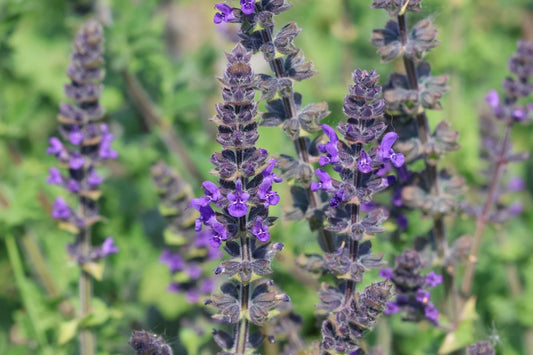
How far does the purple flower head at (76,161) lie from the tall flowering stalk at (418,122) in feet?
6.71

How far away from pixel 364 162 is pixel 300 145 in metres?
0.60

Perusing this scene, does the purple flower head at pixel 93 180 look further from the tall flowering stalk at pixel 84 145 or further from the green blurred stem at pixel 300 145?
the green blurred stem at pixel 300 145

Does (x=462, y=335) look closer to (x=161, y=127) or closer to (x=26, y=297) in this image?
(x=26, y=297)

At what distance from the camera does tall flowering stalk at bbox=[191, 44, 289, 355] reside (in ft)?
9.81

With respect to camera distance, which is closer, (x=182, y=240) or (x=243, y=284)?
(x=243, y=284)

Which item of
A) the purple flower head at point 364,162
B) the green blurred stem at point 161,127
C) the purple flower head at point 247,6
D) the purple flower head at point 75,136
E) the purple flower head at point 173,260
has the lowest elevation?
the purple flower head at point 364,162

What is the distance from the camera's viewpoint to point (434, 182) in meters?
4.22

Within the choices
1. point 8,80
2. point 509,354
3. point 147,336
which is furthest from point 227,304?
point 8,80

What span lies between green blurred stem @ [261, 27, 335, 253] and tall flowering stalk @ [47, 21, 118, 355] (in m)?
1.53

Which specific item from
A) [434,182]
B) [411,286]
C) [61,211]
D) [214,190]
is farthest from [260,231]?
[61,211]

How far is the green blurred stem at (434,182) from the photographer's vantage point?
3.94m

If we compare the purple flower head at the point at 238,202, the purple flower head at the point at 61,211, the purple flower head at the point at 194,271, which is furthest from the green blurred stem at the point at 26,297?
the purple flower head at the point at 238,202

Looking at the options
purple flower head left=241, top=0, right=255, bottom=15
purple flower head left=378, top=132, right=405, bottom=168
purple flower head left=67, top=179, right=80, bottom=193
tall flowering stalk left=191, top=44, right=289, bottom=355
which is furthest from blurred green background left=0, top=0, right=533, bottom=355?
purple flower head left=241, top=0, right=255, bottom=15

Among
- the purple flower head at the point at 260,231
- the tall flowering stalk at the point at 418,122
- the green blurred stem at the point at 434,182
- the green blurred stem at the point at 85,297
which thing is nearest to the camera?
the purple flower head at the point at 260,231
